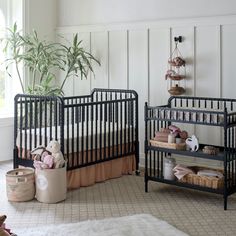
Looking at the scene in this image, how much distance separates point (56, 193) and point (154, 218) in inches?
38.4

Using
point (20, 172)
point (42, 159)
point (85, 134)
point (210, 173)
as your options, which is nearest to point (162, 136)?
point (210, 173)

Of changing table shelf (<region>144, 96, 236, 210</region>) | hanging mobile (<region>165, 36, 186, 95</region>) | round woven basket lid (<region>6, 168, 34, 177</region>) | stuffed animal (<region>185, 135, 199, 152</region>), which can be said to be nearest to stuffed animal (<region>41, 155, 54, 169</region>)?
round woven basket lid (<region>6, 168, 34, 177</region>)

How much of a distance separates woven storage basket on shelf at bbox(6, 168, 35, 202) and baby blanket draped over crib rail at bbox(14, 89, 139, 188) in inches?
13.3

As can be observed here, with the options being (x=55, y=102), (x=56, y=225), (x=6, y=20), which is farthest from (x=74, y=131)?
(x=6, y=20)

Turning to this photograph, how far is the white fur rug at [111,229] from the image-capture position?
10.2ft

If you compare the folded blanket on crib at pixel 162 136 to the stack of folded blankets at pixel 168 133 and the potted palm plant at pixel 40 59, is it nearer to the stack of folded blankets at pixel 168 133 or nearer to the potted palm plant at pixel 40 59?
the stack of folded blankets at pixel 168 133

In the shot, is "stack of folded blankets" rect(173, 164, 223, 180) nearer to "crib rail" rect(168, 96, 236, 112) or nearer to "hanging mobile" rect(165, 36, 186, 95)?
"crib rail" rect(168, 96, 236, 112)

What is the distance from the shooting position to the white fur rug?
3.11m

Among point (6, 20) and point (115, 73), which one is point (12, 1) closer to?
point (6, 20)

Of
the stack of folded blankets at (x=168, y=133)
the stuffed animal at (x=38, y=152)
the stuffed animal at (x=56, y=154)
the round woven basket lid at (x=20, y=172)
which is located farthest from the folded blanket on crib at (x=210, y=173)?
the round woven basket lid at (x=20, y=172)

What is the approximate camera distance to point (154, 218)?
3434 mm

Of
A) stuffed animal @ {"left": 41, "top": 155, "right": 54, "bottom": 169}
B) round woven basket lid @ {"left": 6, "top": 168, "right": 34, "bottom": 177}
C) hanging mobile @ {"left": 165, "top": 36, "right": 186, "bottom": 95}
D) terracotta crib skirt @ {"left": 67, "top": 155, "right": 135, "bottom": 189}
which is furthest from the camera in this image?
hanging mobile @ {"left": 165, "top": 36, "right": 186, "bottom": 95}

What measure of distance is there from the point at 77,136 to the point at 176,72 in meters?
1.45

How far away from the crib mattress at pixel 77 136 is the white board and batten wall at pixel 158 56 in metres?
0.76
